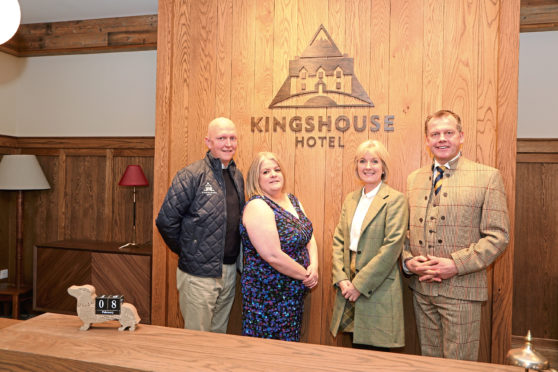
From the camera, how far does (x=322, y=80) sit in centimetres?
Result: 285

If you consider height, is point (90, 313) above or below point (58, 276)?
above

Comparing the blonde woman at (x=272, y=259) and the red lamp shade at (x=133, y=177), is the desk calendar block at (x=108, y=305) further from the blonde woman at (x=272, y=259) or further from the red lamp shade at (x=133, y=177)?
the red lamp shade at (x=133, y=177)

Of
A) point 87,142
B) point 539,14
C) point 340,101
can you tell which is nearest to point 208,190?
point 340,101

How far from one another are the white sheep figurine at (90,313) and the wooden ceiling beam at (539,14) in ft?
12.2

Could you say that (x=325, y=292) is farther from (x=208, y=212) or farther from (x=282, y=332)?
(x=208, y=212)

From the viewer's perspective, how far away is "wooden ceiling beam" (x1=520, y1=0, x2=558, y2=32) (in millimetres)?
3382

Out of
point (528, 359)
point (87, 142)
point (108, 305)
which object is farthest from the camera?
point (87, 142)

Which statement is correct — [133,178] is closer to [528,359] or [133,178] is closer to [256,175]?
[256,175]

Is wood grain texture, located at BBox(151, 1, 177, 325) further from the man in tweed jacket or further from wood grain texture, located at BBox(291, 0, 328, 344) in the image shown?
the man in tweed jacket

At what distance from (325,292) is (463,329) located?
97cm

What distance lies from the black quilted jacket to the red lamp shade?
1.57m

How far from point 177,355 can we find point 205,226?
109cm

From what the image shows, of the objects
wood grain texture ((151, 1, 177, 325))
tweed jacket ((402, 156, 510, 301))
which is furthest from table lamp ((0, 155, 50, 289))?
tweed jacket ((402, 156, 510, 301))

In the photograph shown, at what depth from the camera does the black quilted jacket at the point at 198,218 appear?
8.04ft
